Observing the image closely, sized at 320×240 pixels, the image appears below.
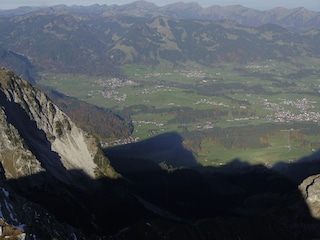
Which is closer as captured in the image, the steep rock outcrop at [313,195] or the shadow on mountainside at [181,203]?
the shadow on mountainside at [181,203]

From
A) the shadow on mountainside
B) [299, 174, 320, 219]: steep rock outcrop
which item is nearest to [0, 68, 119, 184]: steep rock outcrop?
the shadow on mountainside

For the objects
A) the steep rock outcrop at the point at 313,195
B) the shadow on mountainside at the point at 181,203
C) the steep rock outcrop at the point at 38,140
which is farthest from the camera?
the steep rock outcrop at the point at 38,140

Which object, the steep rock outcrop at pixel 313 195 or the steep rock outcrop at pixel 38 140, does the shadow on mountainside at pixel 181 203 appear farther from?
the steep rock outcrop at pixel 38 140

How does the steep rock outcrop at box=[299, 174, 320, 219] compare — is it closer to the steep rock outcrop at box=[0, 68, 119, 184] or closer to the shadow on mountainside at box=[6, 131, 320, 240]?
the shadow on mountainside at box=[6, 131, 320, 240]

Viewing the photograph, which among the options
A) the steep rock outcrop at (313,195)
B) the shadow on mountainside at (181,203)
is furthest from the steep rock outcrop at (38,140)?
the steep rock outcrop at (313,195)

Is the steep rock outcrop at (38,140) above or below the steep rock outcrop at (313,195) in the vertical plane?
above

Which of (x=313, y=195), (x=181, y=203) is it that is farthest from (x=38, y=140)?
(x=313, y=195)

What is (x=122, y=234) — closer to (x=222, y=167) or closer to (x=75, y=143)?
(x=75, y=143)
